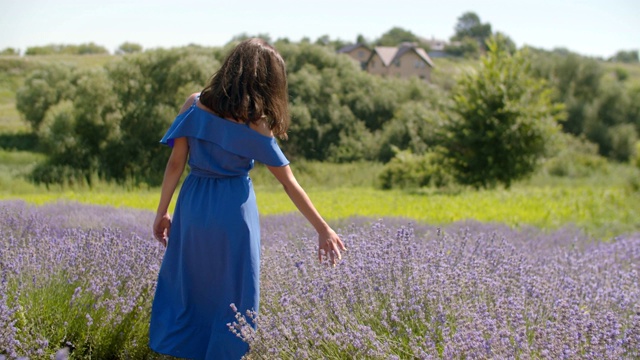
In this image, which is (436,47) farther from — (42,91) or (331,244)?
(331,244)

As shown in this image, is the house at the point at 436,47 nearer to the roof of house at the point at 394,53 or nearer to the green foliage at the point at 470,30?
the green foliage at the point at 470,30

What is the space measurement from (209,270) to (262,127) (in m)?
0.69

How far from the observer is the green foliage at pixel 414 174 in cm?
1911

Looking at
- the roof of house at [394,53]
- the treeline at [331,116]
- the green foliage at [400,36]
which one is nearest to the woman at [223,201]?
the treeline at [331,116]

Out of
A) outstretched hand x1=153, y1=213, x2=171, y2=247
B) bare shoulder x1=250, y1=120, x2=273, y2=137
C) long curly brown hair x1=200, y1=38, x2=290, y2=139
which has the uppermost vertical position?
long curly brown hair x1=200, y1=38, x2=290, y2=139

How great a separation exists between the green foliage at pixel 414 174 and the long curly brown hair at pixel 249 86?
1590cm

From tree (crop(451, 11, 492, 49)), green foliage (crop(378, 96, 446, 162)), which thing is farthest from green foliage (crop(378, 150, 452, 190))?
tree (crop(451, 11, 492, 49))

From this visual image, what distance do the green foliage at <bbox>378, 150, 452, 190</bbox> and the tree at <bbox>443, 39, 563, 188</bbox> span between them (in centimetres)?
172

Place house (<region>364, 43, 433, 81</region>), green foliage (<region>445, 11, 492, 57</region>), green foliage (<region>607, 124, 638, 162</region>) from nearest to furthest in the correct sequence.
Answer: green foliage (<region>607, 124, 638, 162</region>) < house (<region>364, 43, 433, 81</region>) < green foliage (<region>445, 11, 492, 57</region>)

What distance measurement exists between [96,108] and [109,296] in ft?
56.2

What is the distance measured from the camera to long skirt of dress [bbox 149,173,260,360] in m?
2.86

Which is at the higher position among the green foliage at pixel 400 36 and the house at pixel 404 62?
the green foliage at pixel 400 36

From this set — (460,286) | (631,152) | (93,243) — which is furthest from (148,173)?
(631,152)

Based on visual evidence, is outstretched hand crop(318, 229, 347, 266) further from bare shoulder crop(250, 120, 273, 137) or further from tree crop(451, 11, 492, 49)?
tree crop(451, 11, 492, 49)
